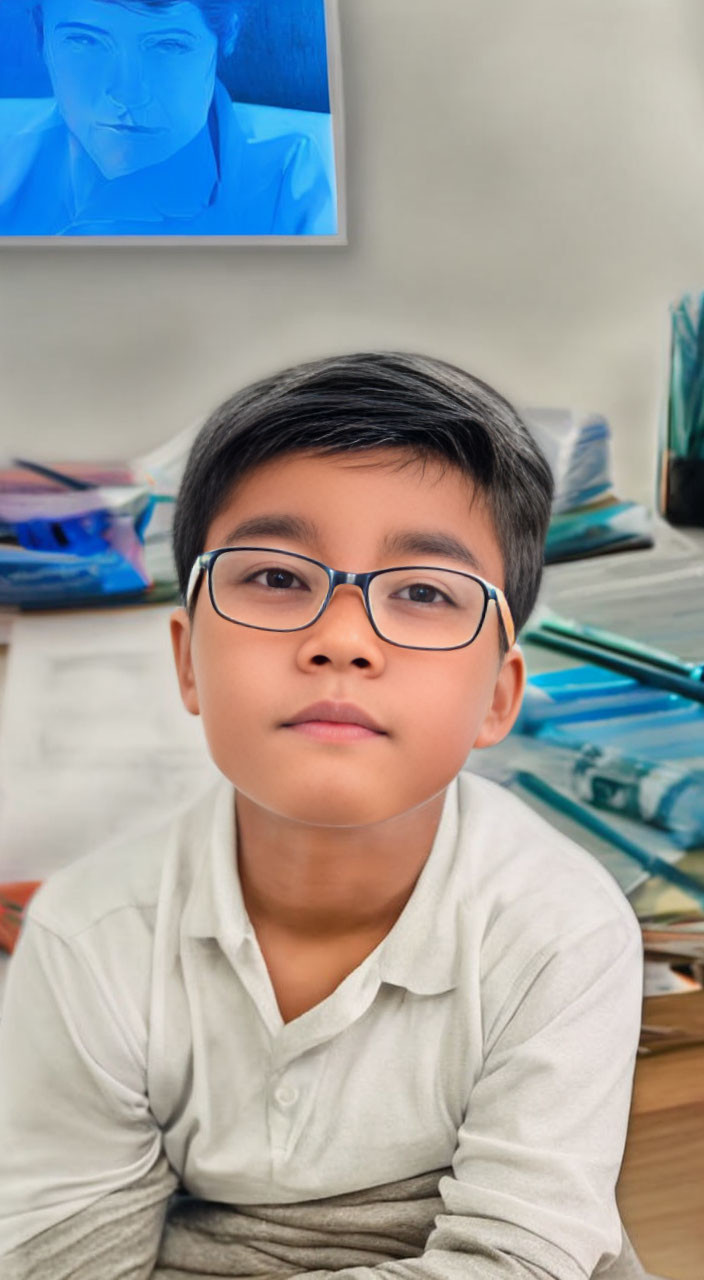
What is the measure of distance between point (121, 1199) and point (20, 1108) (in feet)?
0.35

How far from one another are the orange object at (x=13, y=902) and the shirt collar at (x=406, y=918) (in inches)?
9.1

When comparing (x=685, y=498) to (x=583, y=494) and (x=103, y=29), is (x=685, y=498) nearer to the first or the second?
(x=583, y=494)

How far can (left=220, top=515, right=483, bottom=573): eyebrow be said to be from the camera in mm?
831

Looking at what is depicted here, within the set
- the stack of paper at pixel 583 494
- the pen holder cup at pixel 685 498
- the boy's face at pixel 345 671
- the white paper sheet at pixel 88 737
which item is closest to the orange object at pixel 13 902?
the white paper sheet at pixel 88 737

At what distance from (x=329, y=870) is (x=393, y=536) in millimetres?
292

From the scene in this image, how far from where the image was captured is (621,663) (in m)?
1.12

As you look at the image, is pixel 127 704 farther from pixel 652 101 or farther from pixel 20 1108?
pixel 652 101

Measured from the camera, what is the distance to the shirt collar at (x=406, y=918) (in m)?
0.94

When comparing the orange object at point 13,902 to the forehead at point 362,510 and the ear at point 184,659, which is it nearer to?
the ear at point 184,659

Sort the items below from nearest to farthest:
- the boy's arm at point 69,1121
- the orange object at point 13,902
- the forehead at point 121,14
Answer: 1. the boy's arm at point 69,1121
2. the forehead at point 121,14
3. the orange object at point 13,902

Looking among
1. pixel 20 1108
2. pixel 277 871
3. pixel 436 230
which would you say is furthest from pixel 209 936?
pixel 436 230

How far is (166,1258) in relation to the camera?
983mm

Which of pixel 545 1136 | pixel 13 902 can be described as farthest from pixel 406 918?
pixel 13 902

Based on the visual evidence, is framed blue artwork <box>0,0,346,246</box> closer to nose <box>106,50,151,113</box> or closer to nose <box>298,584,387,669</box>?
nose <box>106,50,151,113</box>
